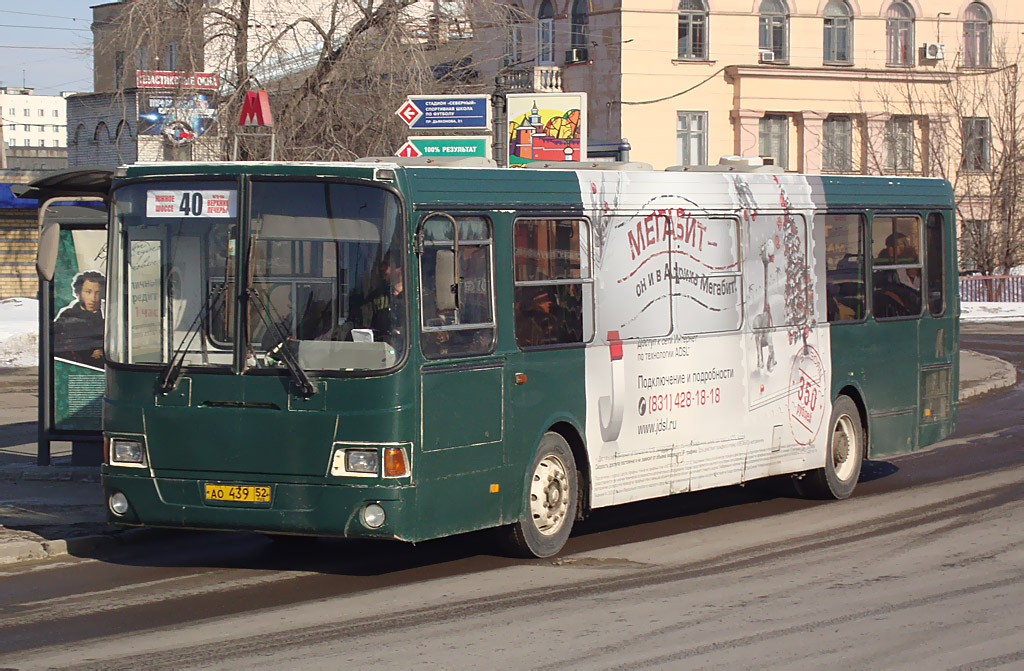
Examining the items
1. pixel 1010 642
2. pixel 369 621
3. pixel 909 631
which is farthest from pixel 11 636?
pixel 1010 642

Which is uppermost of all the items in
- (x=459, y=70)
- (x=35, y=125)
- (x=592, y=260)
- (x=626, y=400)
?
(x=35, y=125)

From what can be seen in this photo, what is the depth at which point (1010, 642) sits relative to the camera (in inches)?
287

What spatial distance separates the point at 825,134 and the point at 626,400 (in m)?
43.5

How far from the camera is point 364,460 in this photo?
339 inches

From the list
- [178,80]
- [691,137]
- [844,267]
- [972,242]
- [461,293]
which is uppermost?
[691,137]

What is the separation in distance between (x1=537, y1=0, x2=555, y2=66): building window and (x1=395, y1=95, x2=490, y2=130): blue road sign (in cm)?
2724

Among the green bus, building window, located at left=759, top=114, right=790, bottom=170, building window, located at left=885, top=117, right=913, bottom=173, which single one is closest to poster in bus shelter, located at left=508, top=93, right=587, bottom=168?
building window, located at left=759, top=114, right=790, bottom=170

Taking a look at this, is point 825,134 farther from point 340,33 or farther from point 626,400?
point 626,400

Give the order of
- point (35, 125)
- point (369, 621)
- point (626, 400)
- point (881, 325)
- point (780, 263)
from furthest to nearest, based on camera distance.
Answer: point (35, 125) → point (881, 325) → point (780, 263) → point (626, 400) → point (369, 621)

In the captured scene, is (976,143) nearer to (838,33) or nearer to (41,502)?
(838,33)

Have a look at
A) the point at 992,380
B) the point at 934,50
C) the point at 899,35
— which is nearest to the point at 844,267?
the point at 992,380

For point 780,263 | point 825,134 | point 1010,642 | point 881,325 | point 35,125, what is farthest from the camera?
point 35,125

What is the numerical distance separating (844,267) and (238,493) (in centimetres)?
646

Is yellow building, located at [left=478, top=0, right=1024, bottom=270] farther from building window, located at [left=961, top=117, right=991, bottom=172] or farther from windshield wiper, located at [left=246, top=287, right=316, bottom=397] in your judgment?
windshield wiper, located at [left=246, top=287, right=316, bottom=397]
